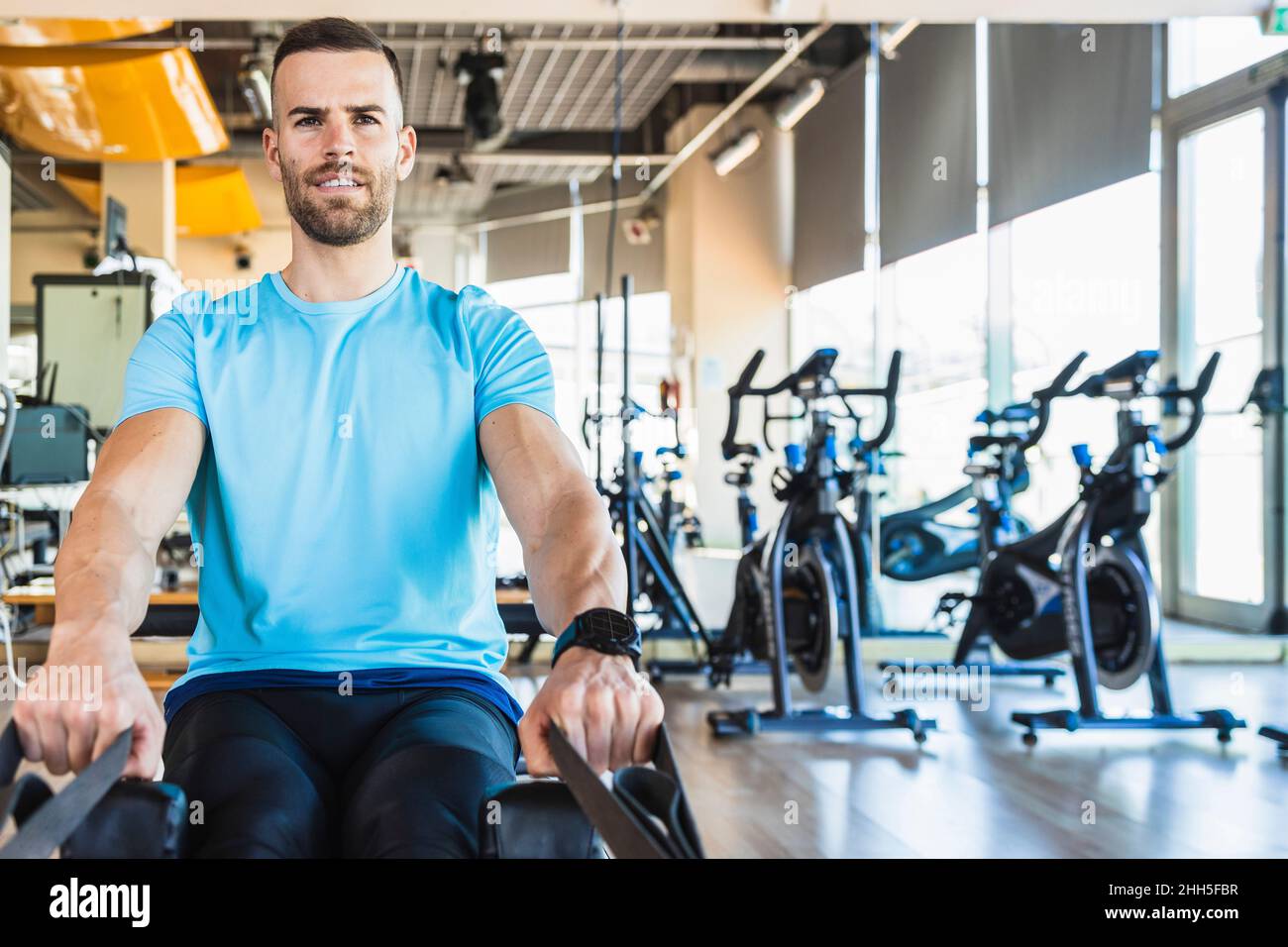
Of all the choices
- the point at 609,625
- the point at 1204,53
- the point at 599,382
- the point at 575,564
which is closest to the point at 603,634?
the point at 609,625

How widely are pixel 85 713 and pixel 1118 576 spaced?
11.9 ft

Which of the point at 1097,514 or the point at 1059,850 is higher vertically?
the point at 1097,514

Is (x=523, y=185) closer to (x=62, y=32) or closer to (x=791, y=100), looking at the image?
(x=791, y=100)

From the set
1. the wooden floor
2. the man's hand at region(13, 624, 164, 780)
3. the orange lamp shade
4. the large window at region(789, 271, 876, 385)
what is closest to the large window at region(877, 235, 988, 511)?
the large window at region(789, 271, 876, 385)

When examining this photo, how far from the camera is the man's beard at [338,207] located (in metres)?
1.26

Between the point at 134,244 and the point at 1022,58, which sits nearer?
the point at 1022,58

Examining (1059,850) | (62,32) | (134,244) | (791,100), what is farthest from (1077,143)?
(134,244)

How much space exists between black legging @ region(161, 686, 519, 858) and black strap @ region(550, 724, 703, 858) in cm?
17

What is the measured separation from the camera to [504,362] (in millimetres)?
1275

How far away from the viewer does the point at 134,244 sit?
950 centimetres

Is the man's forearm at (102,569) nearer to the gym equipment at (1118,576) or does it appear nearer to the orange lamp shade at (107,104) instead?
the gym equipment at (1118,576)

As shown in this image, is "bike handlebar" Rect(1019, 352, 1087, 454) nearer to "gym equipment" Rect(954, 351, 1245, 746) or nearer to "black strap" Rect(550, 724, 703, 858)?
"gym equipment" Rect(954, 351, 1245, 746)

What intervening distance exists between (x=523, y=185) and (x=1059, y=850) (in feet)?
34.9
